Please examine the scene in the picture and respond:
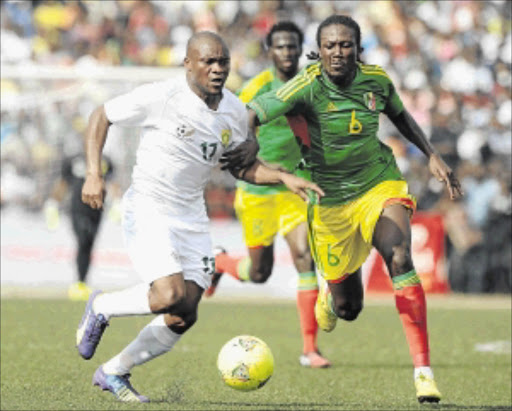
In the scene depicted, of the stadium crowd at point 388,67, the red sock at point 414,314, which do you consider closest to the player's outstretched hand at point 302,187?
the red sock at point 414,314

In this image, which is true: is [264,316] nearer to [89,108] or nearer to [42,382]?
[89,108]

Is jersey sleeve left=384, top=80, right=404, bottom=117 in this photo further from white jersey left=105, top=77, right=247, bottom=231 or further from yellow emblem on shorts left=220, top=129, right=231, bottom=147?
yellow emblem on shorts left=220, top=129, right=231, bottom=147

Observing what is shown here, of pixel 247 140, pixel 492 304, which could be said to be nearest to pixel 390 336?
pixel 492 304

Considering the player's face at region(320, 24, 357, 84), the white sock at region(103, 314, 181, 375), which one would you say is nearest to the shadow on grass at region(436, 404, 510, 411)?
the white sock at region(103, 314, 181, 375)

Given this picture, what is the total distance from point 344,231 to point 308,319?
6.93 feet

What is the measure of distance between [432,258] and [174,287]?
1154cm

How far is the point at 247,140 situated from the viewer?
307 inches

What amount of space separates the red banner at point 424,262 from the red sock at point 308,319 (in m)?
7.41

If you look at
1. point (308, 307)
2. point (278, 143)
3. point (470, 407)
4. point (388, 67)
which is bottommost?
point (470, 407)

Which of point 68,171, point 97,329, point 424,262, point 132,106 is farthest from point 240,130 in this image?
point 424,262

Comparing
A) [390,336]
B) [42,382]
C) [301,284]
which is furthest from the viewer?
[390,336]

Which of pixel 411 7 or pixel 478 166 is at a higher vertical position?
pixel 411 7

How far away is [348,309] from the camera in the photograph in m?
9.12

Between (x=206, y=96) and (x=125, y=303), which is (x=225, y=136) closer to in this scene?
(x=206, y=96)
